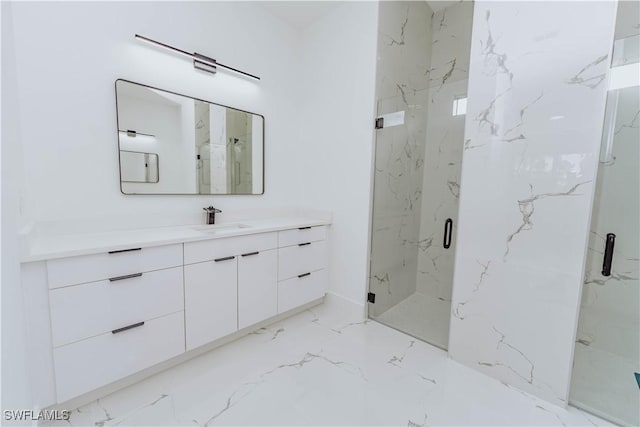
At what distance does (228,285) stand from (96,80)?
5.39 ft

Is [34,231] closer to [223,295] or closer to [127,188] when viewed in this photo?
[127,188]

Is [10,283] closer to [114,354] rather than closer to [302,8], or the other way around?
[114,354]

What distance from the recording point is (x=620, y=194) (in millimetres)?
1875

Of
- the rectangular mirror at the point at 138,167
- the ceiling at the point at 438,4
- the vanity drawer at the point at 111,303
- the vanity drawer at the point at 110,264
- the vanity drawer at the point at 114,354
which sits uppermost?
the ceiling at the point at 438,4

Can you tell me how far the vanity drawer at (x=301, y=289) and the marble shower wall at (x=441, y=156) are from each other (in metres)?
1.21

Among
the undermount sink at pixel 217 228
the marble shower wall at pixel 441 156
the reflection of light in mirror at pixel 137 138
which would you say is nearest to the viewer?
the reflection of light in mirror at pixel 137 138

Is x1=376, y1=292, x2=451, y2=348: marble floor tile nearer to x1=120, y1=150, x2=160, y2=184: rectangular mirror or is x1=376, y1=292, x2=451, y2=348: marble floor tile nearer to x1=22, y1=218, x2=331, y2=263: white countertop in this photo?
x1=22, y1=218, x2=331, y2=263: white countertop

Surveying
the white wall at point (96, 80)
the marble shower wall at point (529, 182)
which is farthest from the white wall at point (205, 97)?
the marble shower wall at point (529, 182)

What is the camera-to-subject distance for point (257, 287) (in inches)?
86.6

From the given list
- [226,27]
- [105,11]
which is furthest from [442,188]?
[105,11]

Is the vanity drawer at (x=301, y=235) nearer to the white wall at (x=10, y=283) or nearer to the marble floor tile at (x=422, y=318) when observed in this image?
the marble floor tile at (x=422, y=318)

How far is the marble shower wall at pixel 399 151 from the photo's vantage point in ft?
8.21

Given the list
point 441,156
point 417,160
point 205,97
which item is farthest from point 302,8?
point 441,156

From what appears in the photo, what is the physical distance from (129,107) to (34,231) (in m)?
0.98
